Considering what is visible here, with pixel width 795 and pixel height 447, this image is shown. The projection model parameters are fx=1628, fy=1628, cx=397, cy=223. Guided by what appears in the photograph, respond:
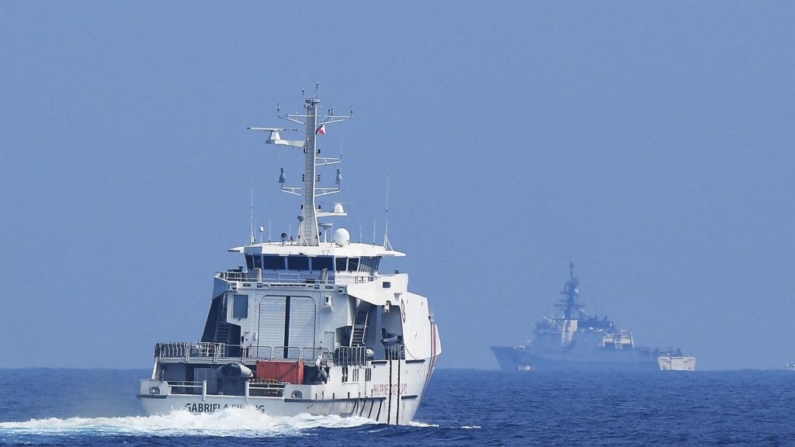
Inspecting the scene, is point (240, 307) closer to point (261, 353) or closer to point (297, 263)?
point (261, 353)

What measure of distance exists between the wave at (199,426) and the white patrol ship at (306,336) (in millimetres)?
264

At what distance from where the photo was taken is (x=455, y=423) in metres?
51.7

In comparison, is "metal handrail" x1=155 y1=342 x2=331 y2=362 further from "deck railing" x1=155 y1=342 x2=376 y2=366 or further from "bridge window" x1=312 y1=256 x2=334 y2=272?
"bridge window" x1=312 y1=256 x2=334 y2=272

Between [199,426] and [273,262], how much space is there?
721 centimetres

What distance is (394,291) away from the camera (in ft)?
150

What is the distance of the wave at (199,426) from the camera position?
37906mm

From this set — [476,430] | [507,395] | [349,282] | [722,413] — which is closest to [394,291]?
[349,282]

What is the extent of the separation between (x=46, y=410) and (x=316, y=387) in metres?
23.7

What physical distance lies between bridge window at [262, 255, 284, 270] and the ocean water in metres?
5.29

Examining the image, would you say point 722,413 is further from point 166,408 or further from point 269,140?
point 166,408

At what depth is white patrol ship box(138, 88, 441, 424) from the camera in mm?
39562

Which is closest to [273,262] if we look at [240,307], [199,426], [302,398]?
[240,307]

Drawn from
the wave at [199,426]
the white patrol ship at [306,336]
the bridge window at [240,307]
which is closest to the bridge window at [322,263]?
the white patrol ship at [306,336]

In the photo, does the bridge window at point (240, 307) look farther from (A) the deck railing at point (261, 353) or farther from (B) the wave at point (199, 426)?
(B) the wave at point (199, 426)
